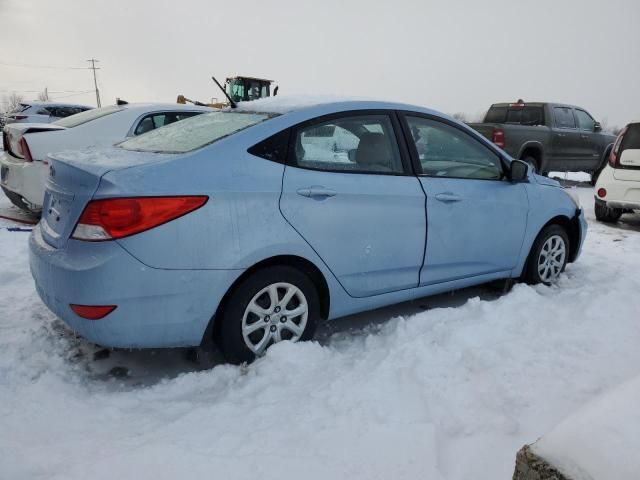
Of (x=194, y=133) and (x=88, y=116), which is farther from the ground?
(x=194, y=133)

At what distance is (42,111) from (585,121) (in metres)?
15.8

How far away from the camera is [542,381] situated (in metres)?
2.80

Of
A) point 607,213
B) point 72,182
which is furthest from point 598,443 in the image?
point 607,213

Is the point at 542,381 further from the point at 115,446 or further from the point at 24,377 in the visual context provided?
the point at 24,377

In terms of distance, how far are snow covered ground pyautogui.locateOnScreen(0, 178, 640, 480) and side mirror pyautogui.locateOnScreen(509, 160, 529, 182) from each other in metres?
0.94

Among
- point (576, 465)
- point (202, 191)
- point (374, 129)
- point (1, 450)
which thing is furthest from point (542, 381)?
point (1, 450)

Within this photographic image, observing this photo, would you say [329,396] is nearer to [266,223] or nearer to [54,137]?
[266,223]

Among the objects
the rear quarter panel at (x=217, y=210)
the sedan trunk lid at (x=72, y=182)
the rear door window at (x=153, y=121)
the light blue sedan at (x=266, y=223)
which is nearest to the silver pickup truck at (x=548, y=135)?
the rear door window at (x=153, y=121)

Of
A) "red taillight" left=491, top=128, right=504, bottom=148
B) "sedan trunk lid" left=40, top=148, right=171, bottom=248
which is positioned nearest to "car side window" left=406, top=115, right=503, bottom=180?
"sedan trunk lid" left=40, top=148, right=171, bottom=248

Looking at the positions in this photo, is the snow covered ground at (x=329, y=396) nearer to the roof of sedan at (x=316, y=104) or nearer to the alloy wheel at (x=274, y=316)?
the alloy wheel at (x=274, y=316)

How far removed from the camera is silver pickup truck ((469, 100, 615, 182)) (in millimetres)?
10383

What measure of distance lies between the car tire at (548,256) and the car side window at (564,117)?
7.80 meters

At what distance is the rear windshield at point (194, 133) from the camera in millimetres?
3000

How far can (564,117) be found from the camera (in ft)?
37.9
